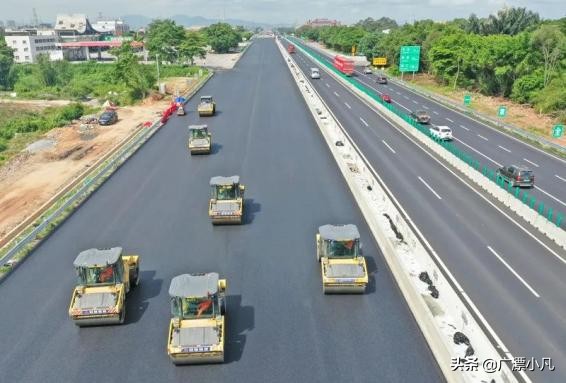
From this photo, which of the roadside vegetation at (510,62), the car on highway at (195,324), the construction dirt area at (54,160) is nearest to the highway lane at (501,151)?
the roadside vegetation at (510,62)

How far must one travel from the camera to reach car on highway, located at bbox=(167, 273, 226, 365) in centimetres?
1691

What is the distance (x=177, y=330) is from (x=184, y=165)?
26536 mm

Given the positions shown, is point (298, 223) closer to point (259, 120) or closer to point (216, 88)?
point (259, 120)

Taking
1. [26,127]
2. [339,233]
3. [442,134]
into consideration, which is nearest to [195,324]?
[339,233]

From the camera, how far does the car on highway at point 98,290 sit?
62.5 feet

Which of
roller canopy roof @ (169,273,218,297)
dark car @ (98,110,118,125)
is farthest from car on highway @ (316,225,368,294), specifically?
dark car @ (98,110,118,125)

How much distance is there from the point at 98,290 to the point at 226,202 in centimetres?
1075

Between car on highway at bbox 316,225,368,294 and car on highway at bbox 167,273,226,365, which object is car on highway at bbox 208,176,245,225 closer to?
car on highway at bbox 316,225,368,294

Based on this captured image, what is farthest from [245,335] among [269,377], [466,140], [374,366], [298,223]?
[466,140]

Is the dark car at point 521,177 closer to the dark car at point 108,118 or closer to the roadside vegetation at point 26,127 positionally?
the dark car at point 108,118

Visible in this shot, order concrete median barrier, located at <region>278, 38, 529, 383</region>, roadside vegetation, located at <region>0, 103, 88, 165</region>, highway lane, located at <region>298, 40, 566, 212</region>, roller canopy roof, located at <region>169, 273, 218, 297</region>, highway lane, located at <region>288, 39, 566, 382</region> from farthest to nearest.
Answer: roadside vegetation, located at <region>0, 103, 88, 165</region>
highway lane, located at <region>298, 40, 566, 212</region>
highway lane, located at <region>288, 39, 566, 382</region>
roller canopy roof, located at <region>169, 273, 218, 297</region>
concrete median barrier, located at <region>278, 38, 529, 383</region>

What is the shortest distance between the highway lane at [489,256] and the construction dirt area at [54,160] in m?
27.8

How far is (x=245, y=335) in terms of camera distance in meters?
19.3

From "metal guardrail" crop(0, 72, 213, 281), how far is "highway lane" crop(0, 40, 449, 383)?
94 cm
